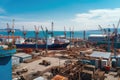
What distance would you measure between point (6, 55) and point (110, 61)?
75.6 feet

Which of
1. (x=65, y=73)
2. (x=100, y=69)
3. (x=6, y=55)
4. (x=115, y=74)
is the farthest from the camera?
(x=100, y=69)

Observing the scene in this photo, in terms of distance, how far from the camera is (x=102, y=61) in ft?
104

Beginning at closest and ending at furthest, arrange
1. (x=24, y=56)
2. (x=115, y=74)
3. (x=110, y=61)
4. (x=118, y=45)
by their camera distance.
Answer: (x=115, y=74)
(x=110, y=61)
(x=24, y=56)
(x=118, y=45)

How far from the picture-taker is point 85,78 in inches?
991

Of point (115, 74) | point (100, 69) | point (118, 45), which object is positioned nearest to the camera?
point (115, 74)

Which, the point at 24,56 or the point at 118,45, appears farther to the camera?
the point at 118,45

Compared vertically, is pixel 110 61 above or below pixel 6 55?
below

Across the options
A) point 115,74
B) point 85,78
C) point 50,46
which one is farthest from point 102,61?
point 50,46

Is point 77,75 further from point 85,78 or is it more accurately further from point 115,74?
point 115,74

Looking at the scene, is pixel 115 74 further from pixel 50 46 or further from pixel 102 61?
pixel 50 46

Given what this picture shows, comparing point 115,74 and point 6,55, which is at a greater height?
point 6,55

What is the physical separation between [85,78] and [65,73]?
11.8 ft

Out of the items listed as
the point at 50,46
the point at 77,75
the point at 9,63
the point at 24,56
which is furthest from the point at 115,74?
the point at 50,46

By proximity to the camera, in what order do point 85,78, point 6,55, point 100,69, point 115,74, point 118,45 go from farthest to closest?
1. point 118,45
2. point 100,69
3. point 115,74
4. point 85,78
5. point 6,55
